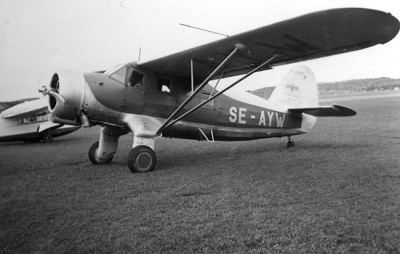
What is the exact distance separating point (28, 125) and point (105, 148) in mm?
8452

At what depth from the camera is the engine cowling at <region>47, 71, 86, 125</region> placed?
19.3 feet

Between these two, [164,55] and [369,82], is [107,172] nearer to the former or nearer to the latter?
[164,55]

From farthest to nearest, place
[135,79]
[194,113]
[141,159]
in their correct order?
1. [194,113]
2. [135,79]
3. [141,159]

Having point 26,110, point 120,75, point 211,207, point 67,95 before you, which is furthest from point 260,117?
point 26,110

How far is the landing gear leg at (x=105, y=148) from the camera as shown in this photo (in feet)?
23.9

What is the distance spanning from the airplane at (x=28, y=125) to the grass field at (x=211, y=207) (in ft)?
24.5

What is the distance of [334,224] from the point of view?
10.3 feet

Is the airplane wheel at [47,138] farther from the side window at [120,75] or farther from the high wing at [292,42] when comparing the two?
the high wing at [292,42]

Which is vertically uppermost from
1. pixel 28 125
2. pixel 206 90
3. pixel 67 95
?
pixel 206 90

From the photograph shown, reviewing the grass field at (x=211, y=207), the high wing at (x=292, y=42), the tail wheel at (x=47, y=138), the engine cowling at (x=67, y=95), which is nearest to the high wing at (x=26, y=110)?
the tail wheel at (x=47, y=138)

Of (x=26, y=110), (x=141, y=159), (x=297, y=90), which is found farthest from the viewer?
(x=26, y=110)

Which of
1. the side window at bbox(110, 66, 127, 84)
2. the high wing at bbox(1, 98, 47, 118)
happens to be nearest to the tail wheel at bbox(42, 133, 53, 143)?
the high wing at bbox(1, 98, 47, 118)

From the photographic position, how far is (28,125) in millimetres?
13938

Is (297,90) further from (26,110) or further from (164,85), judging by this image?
(26,110)
